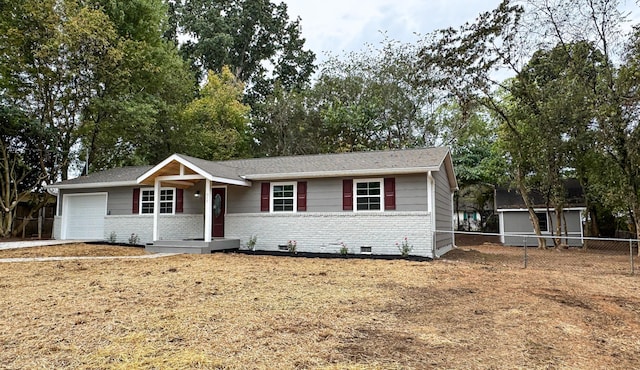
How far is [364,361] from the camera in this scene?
337cm

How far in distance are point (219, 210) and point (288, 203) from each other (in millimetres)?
2593

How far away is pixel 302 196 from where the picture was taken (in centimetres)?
1211

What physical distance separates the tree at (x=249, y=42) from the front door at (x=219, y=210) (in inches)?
722

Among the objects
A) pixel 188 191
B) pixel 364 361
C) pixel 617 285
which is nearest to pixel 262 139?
pixel 188 191

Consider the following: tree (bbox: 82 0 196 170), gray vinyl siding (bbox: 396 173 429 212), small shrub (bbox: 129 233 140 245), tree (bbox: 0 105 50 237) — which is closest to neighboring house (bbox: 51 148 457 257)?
gray vinyl siding (bbox: 396 173 429 212)

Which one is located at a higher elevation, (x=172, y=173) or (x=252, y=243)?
(x=172, y=173)

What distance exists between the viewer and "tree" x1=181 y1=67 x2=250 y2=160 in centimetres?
2208

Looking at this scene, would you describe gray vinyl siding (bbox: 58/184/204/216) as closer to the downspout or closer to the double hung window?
the double hung window

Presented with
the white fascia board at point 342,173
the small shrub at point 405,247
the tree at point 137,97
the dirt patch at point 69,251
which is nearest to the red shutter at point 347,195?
the white fascia board at point 342,173

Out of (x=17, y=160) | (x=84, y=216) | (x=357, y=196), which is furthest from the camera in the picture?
(x=17, y=160)

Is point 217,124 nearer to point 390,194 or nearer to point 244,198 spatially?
point 244,198

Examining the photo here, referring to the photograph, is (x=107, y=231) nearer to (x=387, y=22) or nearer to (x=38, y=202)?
(x=38, y=202)

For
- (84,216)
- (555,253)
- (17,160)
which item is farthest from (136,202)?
(555,253)

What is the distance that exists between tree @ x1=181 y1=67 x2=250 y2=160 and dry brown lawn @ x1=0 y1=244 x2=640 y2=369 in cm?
1430
